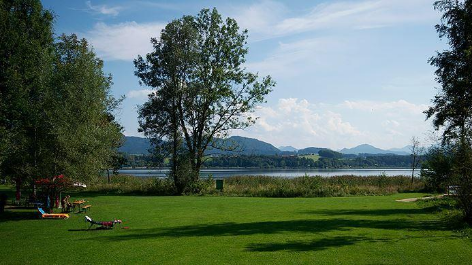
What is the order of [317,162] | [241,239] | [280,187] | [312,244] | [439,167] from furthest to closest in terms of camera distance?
1. [317,162]
2. [280,187]
3. [439,167]
4. [241,239]
5. [312,244]

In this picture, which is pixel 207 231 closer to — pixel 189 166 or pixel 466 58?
pixel 466 58

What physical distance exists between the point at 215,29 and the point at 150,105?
36.9ft

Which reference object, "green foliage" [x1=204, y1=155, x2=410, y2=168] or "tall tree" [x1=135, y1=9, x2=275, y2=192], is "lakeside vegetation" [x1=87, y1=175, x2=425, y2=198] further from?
"green foliage" [x1=204, y1=155, x2=410, y2=168]

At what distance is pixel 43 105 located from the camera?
23516mm

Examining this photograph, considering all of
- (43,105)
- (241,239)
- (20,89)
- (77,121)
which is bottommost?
(241,239)

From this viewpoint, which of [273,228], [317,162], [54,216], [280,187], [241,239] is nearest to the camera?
[241,239]

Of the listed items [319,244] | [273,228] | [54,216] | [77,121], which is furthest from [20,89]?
[319,244]

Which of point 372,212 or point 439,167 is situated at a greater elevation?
point 439,167

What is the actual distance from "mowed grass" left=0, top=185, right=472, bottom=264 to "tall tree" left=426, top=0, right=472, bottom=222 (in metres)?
2.52

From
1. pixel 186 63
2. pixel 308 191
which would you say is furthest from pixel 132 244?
pixel 186 63

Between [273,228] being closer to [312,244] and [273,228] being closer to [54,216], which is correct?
[312,244]

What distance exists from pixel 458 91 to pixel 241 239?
13766 mm

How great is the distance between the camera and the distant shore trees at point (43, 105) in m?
22.1

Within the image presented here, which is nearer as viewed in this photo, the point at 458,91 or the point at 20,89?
the point at 458,91
